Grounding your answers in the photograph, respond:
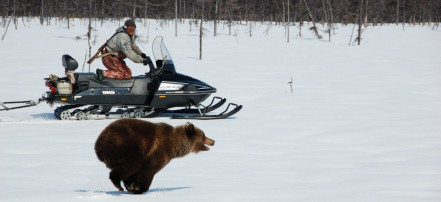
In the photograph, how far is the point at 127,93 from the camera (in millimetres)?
10391

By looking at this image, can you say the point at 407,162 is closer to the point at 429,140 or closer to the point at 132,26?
the point at 429,140

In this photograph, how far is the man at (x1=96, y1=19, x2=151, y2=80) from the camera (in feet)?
33.3

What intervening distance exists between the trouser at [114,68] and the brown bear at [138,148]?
18.2 feet

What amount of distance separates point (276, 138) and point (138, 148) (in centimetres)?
486

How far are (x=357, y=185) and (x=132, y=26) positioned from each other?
230 inches

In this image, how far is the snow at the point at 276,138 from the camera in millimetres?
5484

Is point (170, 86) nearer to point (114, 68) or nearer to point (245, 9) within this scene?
point (114, 68)

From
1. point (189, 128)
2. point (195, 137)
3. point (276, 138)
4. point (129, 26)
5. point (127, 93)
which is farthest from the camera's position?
point (127, 93)

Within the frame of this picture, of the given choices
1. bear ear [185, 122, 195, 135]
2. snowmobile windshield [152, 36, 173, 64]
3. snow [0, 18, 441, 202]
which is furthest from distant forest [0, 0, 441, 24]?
bear ear [185, 122, 195, 135]

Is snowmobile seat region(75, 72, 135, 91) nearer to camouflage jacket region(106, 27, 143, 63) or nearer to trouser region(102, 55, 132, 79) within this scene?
trouser region(102, 55, 132, 79)

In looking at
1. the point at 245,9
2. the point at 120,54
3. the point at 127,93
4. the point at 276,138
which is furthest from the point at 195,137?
the point at 245,9

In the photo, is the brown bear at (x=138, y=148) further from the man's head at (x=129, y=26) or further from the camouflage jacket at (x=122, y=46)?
the man's head at (x=129, y=26)

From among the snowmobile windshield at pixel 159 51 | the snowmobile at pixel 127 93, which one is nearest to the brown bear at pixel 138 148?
the snowmobile at pixel 127 93

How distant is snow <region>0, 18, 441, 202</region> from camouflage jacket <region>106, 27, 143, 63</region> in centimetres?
124
